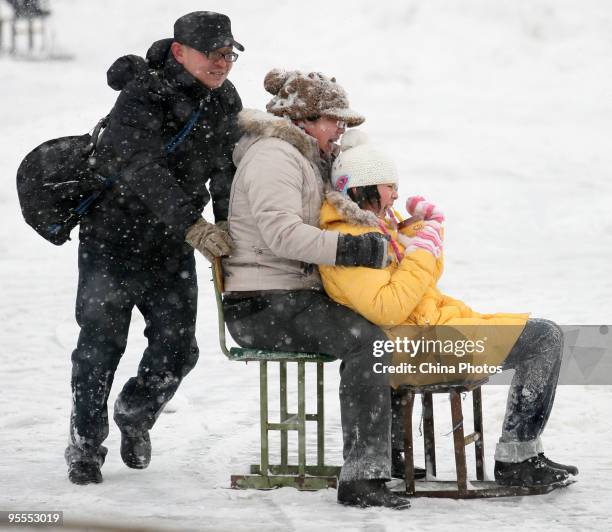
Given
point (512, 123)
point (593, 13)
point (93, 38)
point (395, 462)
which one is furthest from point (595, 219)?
point (93, 38)

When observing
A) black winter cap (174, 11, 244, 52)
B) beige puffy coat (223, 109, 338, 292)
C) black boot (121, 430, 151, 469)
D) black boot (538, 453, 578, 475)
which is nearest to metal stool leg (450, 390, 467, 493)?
black boot (538, 453, 578, 475)

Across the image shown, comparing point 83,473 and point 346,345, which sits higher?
point 346,345

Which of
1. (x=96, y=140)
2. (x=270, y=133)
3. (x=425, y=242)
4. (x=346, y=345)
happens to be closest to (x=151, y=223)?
(x=96, y=140)

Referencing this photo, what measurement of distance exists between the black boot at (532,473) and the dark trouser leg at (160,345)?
1.42m

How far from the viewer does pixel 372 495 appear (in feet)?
13.7

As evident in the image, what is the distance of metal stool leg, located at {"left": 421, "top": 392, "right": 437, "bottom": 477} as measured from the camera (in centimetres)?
449

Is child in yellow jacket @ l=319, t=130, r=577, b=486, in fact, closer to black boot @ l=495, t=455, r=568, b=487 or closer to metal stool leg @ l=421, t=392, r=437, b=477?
black boot @ l=495, t=455, r=568, b=487

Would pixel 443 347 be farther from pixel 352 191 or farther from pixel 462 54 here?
pixel 462 54

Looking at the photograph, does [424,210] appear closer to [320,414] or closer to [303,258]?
[303,258]

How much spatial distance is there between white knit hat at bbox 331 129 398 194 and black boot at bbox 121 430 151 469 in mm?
1355

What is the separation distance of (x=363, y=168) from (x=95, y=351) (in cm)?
130

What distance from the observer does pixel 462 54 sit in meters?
24.2

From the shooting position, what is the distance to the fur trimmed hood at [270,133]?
4.45 m

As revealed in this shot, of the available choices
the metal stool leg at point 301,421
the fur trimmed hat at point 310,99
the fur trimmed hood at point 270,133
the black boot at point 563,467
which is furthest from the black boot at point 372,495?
the fur trimmed hat at point 310,99
